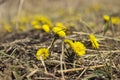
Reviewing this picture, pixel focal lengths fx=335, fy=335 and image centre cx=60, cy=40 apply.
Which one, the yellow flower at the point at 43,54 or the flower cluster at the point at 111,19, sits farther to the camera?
the flower cluster at the point at 111,19

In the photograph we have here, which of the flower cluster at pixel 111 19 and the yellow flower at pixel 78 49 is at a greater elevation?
the flower cluster at pixel 111 19

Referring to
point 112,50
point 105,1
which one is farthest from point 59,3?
point 112,50

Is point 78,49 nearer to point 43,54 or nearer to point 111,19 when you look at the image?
point 43,54

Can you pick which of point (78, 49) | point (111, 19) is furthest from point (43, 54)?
point (111, 19)

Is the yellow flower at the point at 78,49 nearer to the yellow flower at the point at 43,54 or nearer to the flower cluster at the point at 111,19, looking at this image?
the yellow flower at the point at 43,54

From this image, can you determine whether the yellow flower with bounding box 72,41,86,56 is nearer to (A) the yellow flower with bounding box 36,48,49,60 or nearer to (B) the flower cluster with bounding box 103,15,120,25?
(A) the yellow flower with bounding box 36,48,49,60

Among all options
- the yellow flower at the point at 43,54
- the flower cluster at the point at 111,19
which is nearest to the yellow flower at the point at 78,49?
the yellow flower at the point at 43,54

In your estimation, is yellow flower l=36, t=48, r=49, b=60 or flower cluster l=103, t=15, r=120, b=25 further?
flower cluster l=103, t=15, r=120, b=25

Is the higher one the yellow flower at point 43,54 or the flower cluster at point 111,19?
the flower cluster at point 111,19

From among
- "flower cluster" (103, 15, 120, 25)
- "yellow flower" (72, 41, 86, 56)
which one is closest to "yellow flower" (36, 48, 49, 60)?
"yellow flower" (72, 41, 86, 56)

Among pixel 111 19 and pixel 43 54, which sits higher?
pixel 111 19

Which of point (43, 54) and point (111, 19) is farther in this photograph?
point (111, 19)
